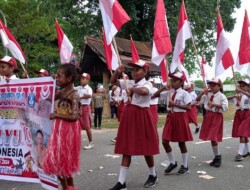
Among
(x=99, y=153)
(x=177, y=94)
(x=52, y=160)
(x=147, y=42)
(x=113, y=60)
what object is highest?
(x=147, y=42)

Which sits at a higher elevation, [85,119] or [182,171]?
[85,119]

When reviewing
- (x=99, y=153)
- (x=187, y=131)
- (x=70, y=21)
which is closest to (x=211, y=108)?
(x=187, y=131)

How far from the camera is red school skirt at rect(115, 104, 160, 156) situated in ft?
18.9

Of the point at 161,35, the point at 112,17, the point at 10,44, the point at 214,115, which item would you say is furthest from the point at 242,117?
the point at 10,44

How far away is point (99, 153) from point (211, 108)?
Answer: 2957 millimetres

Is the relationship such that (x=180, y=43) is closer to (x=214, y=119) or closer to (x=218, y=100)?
(x=218, y=100)

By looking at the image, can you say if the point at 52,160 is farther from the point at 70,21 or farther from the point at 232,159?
the point at 70,21

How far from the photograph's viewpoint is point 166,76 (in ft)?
22.6

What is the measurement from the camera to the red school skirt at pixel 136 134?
5.77 meters

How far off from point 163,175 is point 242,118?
2.90 metres

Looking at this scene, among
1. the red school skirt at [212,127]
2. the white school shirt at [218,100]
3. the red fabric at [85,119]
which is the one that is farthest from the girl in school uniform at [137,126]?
the red fabric at [85,119]

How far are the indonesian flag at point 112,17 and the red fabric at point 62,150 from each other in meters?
1.97

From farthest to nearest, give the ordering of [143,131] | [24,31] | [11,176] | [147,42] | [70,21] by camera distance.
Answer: [70,21]
[147,42]
[24,31]
[143,131]
[11,176]

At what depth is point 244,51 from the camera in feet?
26.6
